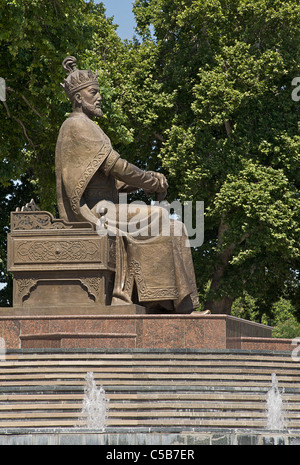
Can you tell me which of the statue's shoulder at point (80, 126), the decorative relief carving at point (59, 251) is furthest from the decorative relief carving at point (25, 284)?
the statue's shoulder at point (80, 126)

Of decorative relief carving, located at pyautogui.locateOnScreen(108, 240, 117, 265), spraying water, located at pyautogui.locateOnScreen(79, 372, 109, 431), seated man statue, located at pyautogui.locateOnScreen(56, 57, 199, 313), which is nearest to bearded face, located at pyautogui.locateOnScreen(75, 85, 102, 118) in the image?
seated man statue, located at pyautogui.locateOnScreen(56, 57, 199, 313)

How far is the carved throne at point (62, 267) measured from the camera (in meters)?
13.0

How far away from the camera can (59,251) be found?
13031 mm

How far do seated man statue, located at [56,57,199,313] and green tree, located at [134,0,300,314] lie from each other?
42.6 feet

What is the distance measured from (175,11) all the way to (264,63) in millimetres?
3712

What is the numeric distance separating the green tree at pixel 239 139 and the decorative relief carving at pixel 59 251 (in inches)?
546

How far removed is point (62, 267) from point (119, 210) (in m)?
1.24

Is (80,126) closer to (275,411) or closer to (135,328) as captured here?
(135,328)

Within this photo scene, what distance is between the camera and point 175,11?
29.5 meters

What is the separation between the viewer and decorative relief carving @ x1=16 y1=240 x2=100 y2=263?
12977 mm

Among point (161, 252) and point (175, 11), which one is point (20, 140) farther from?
point (161, 252)

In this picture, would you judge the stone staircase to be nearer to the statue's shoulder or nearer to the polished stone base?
the polished stone base
